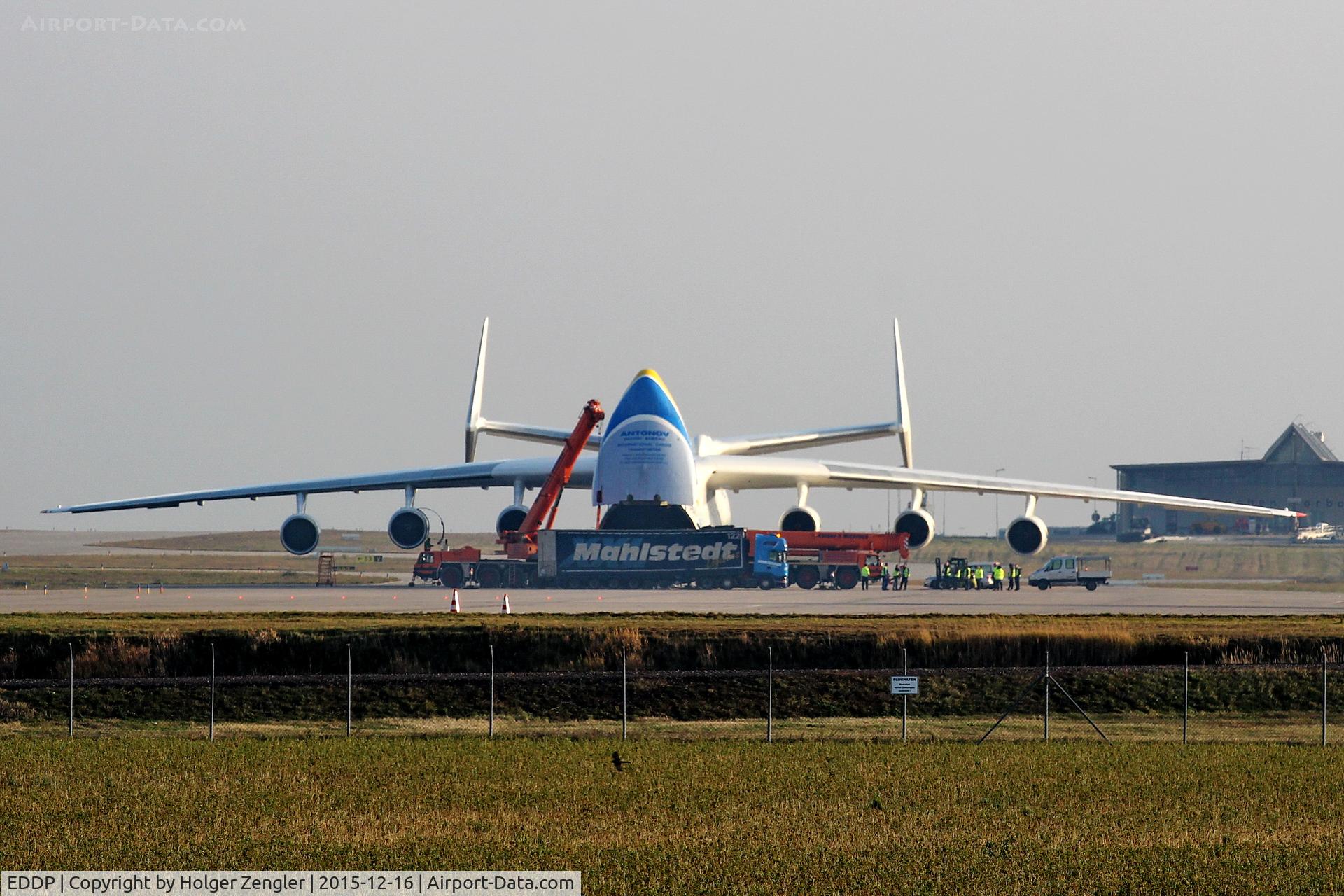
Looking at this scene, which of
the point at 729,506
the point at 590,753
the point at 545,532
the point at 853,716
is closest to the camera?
the point at 590,753

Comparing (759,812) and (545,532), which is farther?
(545,532)

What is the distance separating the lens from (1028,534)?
2879 inches

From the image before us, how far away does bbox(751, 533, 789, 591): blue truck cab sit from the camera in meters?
66.1

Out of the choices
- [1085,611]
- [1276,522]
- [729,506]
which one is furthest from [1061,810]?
[1276,522]

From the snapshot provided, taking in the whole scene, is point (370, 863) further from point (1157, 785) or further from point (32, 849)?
point (1157, 785)

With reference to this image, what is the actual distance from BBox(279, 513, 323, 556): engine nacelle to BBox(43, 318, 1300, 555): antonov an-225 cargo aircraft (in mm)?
55

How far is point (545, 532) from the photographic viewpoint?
64562mm

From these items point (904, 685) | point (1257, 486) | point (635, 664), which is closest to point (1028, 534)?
point (635, 664)

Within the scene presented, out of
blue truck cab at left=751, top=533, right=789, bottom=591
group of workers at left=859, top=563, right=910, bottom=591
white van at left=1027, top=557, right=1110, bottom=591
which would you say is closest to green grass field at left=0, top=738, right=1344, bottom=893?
blue truck cab at left=751, top=533, right=789, bottom=591

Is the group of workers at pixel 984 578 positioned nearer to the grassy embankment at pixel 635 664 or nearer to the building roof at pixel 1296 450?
the grassy embankment at pixel 635 664

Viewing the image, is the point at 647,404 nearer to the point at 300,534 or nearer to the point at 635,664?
the point at 300,534

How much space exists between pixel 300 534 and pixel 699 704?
41.3 m

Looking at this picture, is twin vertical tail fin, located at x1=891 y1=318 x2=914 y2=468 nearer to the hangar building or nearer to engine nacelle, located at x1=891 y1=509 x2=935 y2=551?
engine nacelle, located at x1=891 y1=509 x2=935 y2=551

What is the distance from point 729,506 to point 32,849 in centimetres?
6580
